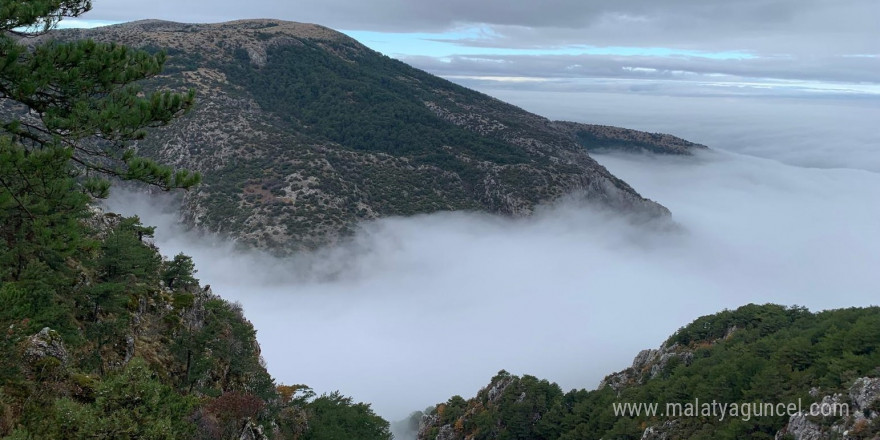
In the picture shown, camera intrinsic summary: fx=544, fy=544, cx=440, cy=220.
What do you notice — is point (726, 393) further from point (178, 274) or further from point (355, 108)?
point (355, 108)

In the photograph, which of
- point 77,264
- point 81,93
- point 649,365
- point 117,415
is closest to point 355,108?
point 649,365

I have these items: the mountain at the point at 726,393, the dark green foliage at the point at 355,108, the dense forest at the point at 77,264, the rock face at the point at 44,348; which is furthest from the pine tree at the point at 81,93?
the dark green foliage at the point at 355,108

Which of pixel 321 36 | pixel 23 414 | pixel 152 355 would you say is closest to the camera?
pixel 23 414

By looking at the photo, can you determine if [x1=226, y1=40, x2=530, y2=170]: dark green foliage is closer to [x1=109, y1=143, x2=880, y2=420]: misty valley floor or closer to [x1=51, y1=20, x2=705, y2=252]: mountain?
[x1=51, y1=20, x2=705, y2=252]: mountain

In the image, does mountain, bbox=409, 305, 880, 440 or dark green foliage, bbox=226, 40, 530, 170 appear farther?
dark green foliage, bbox=226, 40, 530, 170

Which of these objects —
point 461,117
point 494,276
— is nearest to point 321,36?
point 461,117

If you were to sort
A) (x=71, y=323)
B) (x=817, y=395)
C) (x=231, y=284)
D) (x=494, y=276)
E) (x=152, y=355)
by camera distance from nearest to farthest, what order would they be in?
(x=71, y=323) < (x=152, y=355) < (x=817, y=395) < (x=231, y=284) < (x=494, y=276)

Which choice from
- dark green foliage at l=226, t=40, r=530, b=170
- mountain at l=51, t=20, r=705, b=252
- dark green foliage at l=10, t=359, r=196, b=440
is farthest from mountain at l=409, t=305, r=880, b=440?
dark green foliage at l=226, t=40, r=530, b=170

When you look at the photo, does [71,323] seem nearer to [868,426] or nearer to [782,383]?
[868,426]
